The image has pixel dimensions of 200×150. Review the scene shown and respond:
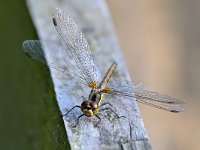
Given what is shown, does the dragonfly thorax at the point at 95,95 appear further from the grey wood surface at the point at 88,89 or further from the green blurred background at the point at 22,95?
the green blurred background at the point at 22,95

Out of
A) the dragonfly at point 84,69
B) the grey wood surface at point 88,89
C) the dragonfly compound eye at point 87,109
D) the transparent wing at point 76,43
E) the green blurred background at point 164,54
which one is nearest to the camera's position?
the grey wood surface at point 88,89

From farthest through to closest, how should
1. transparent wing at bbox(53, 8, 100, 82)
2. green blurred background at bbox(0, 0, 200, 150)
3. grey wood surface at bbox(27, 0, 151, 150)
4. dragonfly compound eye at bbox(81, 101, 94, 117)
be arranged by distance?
green blurred background at bbox(0, 0, 200, 150)
transparent wing at bbox(53, 8, 100, 82)
dragonfly compound eye at bbox(81, 101, 94, 117)
grey wood surface at bbox(27, 0, 151, 150)

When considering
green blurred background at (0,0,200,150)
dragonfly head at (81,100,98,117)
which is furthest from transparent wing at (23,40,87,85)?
green blurred background at (0,0,200,150)

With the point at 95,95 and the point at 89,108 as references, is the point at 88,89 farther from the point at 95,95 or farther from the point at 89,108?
the point at 89,108

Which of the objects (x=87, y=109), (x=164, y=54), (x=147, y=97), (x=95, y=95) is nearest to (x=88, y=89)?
(x=95, y=95)

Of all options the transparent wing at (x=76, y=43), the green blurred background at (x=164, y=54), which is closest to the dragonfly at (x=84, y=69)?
the transparent wing at (x=76, y=43)

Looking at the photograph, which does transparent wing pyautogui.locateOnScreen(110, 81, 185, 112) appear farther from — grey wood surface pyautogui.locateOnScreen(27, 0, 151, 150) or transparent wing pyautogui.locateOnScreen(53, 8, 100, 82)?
transparent wing pyautogui.locateOnScreen(53, 8, 100, 82)
